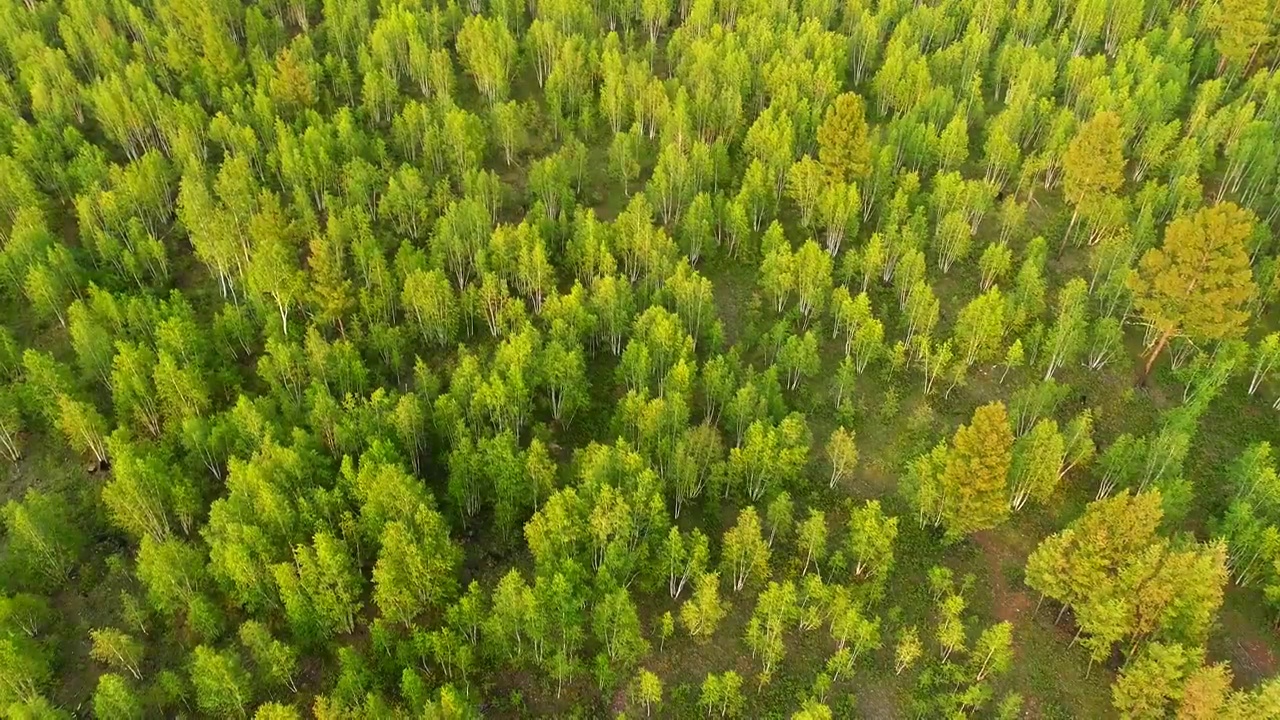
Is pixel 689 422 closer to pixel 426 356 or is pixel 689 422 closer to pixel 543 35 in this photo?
pixel 426 356

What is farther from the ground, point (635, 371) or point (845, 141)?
point (845, 141)

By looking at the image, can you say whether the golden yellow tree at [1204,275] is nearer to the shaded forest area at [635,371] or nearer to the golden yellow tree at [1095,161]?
the shaded forest area at [635,371]

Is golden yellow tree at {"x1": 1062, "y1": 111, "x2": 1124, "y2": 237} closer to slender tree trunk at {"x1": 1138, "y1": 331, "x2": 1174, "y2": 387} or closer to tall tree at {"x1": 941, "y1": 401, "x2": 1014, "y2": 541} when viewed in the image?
slender tree trunk at {"x1": 1138, "y1": 331, "x2": 1174, "y2": 387}

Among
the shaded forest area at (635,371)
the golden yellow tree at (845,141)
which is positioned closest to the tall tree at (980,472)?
the shaded forest area at (635,371)

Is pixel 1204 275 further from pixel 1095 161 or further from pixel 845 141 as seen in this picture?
pixel 845 141

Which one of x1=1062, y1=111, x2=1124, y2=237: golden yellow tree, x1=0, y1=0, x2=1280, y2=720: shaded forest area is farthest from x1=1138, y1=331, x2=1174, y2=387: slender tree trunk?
x1=1062, y1=111, x2=1124, y2=237: golden yellow tree

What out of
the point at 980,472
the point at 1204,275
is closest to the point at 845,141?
the point at 1204,275

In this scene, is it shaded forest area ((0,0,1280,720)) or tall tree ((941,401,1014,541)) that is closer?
shaded forest area ((0,0,1280,720))

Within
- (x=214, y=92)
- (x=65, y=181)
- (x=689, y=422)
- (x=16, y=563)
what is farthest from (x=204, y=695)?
(x=214, y=92)
